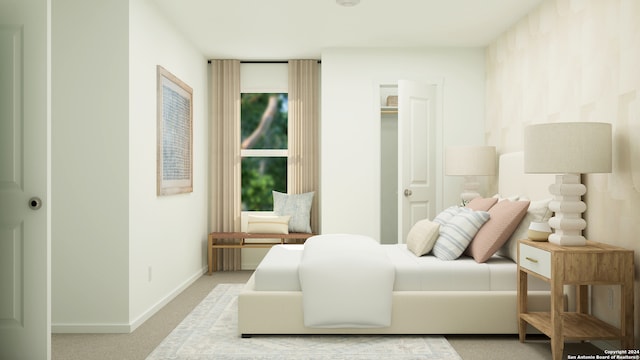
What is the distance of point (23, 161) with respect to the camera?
2723 mm

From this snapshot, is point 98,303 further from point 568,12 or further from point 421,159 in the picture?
point 568,12

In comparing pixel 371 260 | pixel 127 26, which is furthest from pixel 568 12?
pixel 127 26

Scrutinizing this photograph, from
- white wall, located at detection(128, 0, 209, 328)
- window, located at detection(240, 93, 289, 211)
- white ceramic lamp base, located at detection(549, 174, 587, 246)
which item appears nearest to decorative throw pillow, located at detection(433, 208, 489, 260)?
white ceramic lamp base, located at detection(549, 174, 587, 246)

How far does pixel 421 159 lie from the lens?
528cm

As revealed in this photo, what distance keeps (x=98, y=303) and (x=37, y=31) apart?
1.96 metres

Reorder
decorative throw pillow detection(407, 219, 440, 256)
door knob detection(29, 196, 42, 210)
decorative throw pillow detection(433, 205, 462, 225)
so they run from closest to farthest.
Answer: door knob detection(29, 196, 42, 210), decorative throw pillow detection(407, 219, 440, 256), decorative throw pillow detection(433, 205, 462, 225)

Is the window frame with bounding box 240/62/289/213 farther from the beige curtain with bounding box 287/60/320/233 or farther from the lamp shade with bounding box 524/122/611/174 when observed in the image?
the lamp shade with bounding box 524/122/611/174

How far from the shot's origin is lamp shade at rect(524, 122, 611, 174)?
2.97 meters

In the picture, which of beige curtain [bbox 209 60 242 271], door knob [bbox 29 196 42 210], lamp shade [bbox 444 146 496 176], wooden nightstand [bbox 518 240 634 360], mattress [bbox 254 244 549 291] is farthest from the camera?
beige curtain [bbox 209 60 242 271]

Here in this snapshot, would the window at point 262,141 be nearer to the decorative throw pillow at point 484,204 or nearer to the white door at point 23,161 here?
the decorative throw pillow at point 484,204

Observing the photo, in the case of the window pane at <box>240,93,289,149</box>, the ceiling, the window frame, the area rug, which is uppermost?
the ceiling

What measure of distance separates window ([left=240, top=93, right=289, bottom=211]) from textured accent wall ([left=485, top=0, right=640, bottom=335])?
3252mm

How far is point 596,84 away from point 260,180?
456 cm

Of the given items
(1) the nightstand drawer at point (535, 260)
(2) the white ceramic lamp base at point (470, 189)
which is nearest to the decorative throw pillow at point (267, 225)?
(2) the white ceramic lamp base at point (470, 189)
